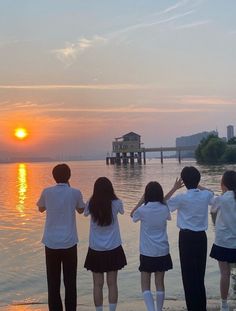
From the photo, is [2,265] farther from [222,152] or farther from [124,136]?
[124,136]

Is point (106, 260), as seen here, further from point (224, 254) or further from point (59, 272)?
point (224, 254)

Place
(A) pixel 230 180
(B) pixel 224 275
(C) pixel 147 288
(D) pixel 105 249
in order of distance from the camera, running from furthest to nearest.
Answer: (B) pixel 224 275
(A) pixel 230 180
(C) pixel 147 288
(D) pixel 105 249

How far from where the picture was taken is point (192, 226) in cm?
664

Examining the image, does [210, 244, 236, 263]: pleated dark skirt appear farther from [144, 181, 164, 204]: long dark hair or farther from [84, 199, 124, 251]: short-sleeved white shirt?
[84, 199, 124, 251]: short-sleeved white shirt

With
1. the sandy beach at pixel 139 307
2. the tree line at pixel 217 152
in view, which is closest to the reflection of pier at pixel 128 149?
the tree line at pixel 217 152

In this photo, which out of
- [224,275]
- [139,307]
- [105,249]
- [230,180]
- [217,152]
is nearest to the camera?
[105,249]

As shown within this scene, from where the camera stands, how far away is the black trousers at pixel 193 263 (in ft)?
21.7

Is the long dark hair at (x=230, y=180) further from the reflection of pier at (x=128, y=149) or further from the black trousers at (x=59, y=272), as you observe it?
the reflection of pier at (x=128, y=149)

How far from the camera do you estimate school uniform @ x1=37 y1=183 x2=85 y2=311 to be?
21.8 feet

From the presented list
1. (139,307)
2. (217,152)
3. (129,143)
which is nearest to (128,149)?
(129,143)

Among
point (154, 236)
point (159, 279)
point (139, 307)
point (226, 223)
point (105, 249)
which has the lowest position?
point (139, 307)

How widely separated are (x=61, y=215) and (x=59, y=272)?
0.83 meters

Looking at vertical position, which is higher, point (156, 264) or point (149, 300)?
point (156, 264)

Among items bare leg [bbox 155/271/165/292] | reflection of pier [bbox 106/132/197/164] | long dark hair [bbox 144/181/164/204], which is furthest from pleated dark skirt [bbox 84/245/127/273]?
reflection of pier [bbox 106/132/197/164]
